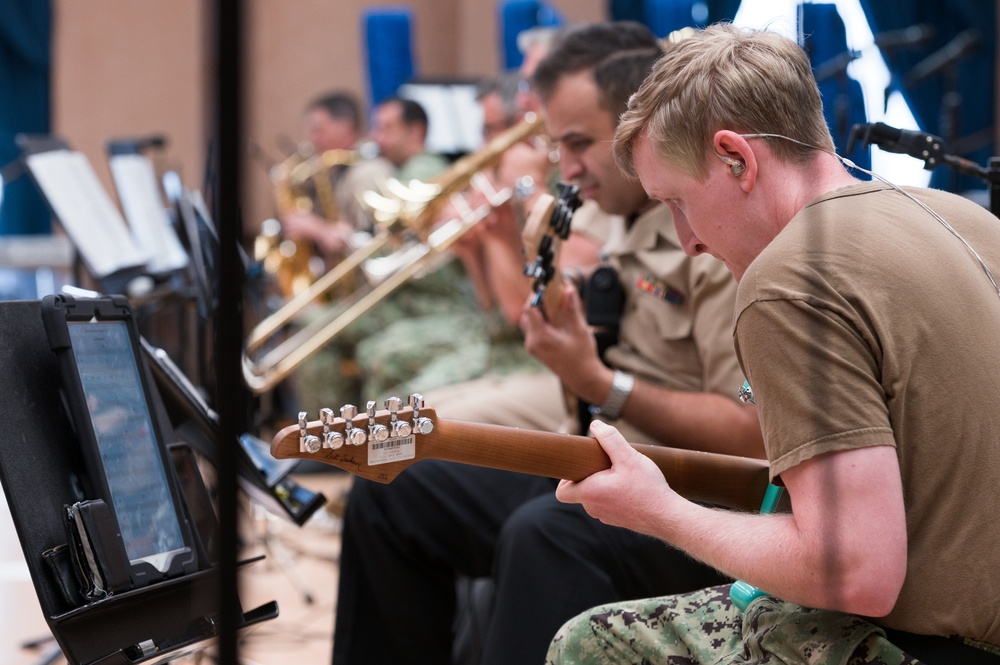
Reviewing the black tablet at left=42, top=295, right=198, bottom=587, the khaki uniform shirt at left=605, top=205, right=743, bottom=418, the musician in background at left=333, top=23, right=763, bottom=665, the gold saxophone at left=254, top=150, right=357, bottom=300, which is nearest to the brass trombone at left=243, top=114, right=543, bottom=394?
the musician in background at left=333, top=23, right=763, bottom=665

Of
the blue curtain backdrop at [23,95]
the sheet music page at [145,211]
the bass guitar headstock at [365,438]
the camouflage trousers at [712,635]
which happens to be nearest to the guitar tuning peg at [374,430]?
the bass guitar headstock at [365,438]

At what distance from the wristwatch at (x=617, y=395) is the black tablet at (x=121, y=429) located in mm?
732

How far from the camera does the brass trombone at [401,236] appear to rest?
8.77 feet

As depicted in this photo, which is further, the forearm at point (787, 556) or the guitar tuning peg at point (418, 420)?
the guitar tuning peg at point (418, 420)

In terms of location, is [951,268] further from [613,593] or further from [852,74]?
[852,74]

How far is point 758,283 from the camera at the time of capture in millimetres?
956

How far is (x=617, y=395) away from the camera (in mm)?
1707

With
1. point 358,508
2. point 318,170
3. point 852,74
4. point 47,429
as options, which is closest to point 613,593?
point 358,508

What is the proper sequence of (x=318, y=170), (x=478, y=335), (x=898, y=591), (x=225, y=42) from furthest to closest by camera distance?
(x=318, y=170), (x=478, y=335), (x=898, y=591), (x=225, y=42)

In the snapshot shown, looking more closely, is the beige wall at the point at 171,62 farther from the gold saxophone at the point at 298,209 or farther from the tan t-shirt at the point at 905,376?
the tan t-shirt at the point at 905,376

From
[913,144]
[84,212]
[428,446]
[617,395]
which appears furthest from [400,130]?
[428,446]

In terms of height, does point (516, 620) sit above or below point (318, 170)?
below

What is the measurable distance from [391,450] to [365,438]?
0.13 feet

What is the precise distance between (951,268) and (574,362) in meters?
0.79
